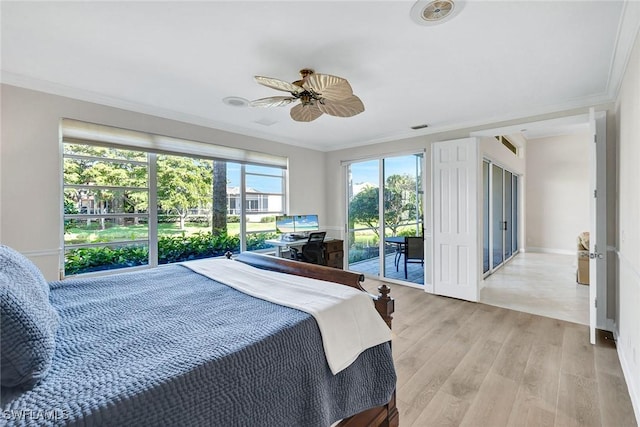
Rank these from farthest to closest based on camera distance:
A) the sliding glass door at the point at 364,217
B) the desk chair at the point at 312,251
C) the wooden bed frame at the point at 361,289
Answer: the sliding glass door at the point at 364,217, the desk chair at the point at 312,251, the wooden bed frame at the point at 361,289

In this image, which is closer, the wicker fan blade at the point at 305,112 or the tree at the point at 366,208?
the wicker fan blade at the point at 305,112

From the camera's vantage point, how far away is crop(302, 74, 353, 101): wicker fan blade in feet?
6.59

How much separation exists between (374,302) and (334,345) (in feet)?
1.62

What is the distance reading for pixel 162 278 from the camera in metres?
1.99

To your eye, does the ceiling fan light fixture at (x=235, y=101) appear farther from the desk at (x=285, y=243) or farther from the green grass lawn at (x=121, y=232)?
the desk at (x=285, y=243)

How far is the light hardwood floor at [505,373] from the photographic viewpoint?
5.70 ft

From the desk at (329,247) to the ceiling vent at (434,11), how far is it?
3.18m

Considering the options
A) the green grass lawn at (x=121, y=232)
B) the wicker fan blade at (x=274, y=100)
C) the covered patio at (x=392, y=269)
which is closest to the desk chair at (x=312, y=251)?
the covered patio at (x=392, y=269)

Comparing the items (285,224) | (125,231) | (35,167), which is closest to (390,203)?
(285,224)

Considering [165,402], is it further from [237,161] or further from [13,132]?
[237,161]

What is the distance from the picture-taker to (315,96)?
237 centimetres

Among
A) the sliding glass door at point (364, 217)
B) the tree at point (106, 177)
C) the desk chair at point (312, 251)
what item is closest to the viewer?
the tree at point (106, 177)

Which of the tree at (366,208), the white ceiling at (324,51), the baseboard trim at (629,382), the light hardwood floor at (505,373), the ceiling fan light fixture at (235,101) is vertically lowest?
the light hardwood floor at (505,373)

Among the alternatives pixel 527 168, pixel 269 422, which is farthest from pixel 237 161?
pixel 527 168
